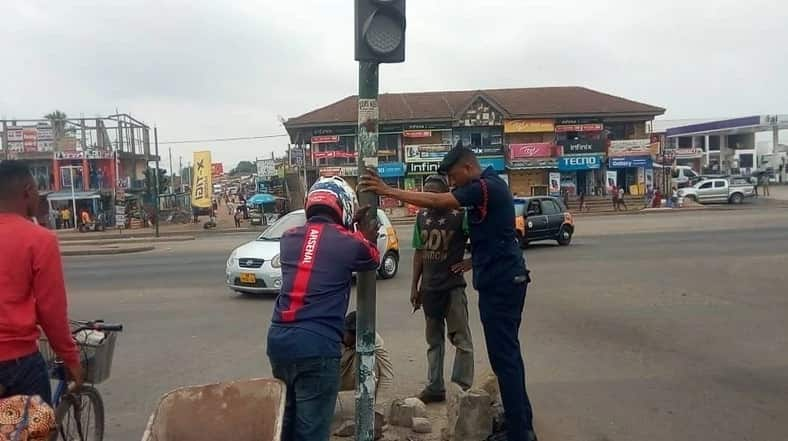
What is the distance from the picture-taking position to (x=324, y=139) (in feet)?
151

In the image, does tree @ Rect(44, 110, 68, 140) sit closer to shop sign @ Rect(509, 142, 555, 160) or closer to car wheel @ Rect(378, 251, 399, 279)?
shop sign @ Rect(509, 142, 555, 160)

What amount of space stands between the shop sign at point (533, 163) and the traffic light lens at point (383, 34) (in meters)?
42.7

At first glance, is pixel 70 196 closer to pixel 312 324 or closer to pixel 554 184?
pixel 554 184

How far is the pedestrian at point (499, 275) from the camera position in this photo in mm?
4465

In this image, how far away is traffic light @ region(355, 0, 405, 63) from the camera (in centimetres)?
402

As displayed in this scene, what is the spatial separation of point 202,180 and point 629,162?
28.3m

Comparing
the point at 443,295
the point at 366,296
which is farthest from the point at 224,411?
the point at 443,295

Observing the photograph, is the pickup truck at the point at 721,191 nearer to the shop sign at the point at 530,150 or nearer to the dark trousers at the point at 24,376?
the shop sign at the point at 530,150

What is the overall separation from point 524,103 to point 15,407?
159 feet

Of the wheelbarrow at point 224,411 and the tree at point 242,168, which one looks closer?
the wheelbarrow at point 224,411

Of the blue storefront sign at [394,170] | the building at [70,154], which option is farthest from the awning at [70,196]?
the blue storefront sign at [394,170]

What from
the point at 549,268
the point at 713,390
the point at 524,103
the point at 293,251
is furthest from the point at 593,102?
the point at 293,251

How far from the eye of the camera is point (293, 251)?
10.6 ft

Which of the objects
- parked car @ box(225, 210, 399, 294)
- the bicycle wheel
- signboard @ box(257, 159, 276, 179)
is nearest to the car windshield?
parked car @ box(225, 210, 399, 294)
